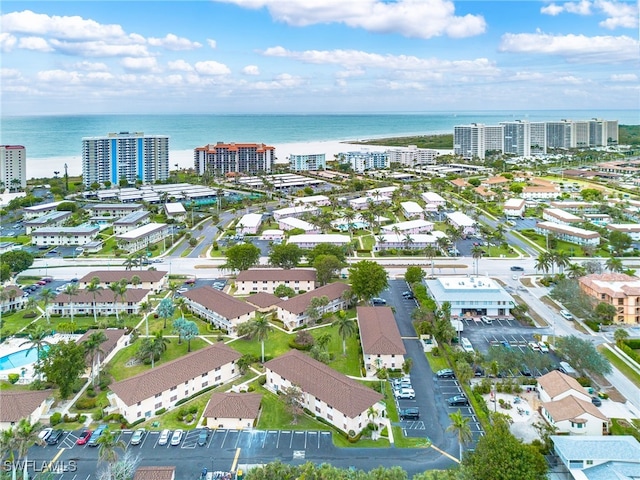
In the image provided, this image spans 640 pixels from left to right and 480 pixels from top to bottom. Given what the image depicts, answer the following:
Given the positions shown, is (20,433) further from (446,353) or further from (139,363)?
(446,353)

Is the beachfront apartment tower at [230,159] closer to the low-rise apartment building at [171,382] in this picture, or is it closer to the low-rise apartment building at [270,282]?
the low-rise apartment building at [270,282]

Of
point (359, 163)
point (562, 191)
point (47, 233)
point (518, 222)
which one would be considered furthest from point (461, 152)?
point (47, 233)

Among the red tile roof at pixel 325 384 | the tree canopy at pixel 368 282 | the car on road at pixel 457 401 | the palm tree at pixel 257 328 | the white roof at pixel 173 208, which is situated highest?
the white roof at pixel 173 208

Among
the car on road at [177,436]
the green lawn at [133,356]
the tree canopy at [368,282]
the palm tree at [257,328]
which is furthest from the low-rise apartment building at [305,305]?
the car on road at [177,436]

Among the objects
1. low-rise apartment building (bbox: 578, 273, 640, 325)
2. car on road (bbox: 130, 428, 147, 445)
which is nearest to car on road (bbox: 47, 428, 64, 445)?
car on road (bbox: 130, 428, 147, 445)

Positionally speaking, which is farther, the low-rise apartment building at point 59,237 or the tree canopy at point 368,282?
the low-rise apartment building at point 59,237

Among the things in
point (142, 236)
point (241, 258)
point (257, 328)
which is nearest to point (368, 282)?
point (257, 328)

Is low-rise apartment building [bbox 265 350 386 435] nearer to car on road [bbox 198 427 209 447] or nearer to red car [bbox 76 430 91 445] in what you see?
car on road [bbox 198 427 209 447]
